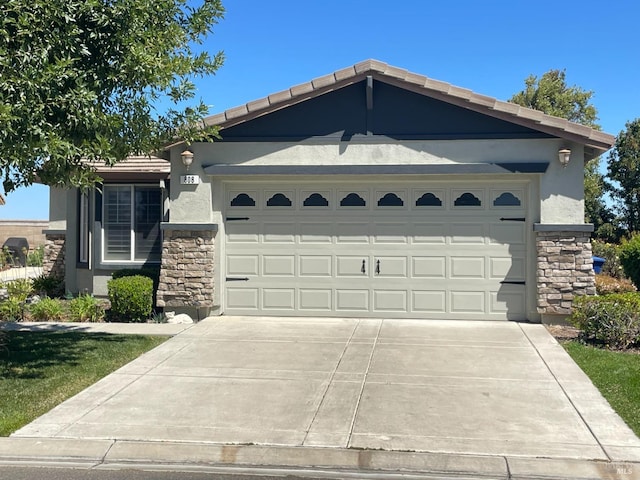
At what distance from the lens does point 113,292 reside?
1167 centimetres

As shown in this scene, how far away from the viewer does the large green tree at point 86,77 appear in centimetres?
671

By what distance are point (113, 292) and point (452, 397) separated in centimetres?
708

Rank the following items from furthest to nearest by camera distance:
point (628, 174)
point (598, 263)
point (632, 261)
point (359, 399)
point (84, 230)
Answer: point (628, 174) < point (598, 263) < point (84, 230) < point (632, 261) < point (359, 399)

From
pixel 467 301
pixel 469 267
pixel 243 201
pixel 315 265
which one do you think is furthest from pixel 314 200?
pixel 467 301

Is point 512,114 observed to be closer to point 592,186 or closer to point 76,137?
point 76,137

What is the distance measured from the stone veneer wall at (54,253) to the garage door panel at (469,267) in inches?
398

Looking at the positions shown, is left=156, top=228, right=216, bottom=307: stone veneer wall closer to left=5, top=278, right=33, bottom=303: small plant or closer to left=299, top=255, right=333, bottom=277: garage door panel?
left=299, top=255, right=333, bottom=277: garage door panel

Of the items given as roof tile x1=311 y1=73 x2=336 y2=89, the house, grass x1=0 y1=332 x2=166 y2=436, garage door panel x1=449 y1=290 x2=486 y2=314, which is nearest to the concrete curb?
grass x1=0 y1=332 x2=166 y2=436

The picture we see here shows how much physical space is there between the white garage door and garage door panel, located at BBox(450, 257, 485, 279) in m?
0.02

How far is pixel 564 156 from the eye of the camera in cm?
1073

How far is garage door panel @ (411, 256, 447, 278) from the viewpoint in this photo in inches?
454

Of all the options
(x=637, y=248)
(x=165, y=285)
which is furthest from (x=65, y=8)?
(x=637, y=248)

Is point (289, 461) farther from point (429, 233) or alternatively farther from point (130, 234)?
point (130, 234)

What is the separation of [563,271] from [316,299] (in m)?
4.39
